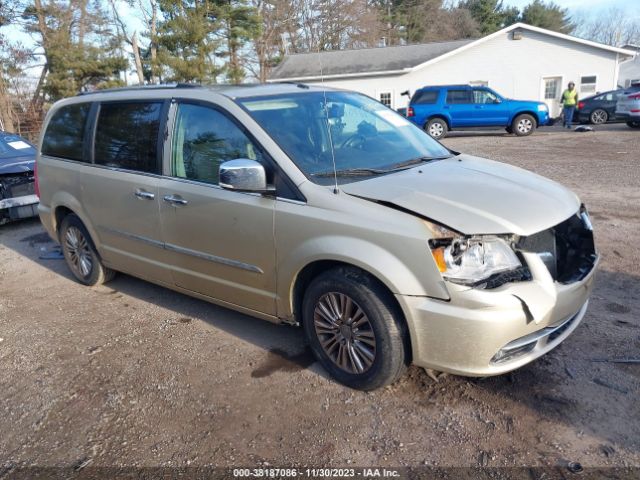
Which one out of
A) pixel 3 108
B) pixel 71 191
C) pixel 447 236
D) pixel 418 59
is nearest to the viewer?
pixel 447 236

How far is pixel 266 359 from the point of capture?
3.73m

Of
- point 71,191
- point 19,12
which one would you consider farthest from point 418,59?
point 71,191

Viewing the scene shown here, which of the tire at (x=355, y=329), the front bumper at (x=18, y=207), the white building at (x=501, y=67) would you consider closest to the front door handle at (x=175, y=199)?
the tire at (x=355, y=329)

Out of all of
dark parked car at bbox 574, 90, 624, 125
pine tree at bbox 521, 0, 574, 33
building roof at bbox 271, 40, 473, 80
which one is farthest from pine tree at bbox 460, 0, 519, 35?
dark parked car at bbox 574, 90, 624, 125

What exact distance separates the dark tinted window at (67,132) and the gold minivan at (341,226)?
9.8 inches

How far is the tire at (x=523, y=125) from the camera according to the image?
1850 centimetres

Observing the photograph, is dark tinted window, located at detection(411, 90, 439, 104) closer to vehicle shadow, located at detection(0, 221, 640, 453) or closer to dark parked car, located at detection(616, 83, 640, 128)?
dark parked car, located at detection(616, 83, 640, 128)

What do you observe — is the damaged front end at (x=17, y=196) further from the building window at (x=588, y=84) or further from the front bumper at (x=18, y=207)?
the building window at (x=588, y=84)

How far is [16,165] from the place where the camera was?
26.1 feet

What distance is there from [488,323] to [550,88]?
26923 mm

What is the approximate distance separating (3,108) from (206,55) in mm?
10050

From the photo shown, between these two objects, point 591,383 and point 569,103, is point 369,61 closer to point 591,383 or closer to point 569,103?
point 569,103

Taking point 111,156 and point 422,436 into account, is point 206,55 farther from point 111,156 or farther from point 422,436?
point 422,436

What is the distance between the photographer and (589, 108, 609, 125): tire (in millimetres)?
20281
